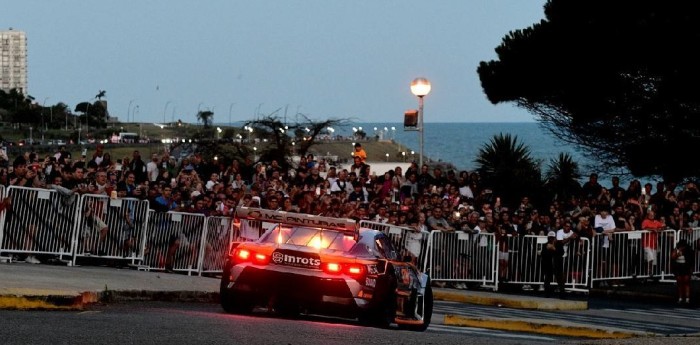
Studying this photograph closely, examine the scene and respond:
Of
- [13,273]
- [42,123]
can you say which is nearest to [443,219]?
[13,273]

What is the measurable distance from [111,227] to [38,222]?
1.36m

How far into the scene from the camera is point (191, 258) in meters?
24.2

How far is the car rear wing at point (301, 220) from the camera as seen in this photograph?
54.1 feet

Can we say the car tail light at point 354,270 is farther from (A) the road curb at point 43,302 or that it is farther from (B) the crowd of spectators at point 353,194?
(B) the crowd of spectators at point 353,194

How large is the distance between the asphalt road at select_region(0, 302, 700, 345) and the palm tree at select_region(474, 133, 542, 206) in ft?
69.8

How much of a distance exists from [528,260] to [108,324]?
56.3 ft

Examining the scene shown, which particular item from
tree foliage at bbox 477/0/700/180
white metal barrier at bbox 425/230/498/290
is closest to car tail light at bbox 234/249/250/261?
white metal barrier at bbox 425/230/498/290

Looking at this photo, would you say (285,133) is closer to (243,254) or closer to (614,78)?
(614,78)

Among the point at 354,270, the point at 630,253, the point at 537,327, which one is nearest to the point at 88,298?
the point at 354,270

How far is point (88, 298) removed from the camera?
A: 16844mm

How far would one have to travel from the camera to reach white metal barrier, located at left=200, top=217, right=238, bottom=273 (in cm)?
2423

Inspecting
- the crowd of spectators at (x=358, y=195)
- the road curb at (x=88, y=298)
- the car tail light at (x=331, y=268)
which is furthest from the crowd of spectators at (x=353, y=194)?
the car tail light at (x=331, y=268)

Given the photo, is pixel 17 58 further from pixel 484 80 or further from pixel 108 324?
pixel 108 324

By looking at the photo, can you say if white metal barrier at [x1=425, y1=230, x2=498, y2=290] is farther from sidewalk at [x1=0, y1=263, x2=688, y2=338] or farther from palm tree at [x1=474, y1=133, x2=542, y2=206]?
palm tree at [x1=474, y1=133, x2=542, y2=206]
